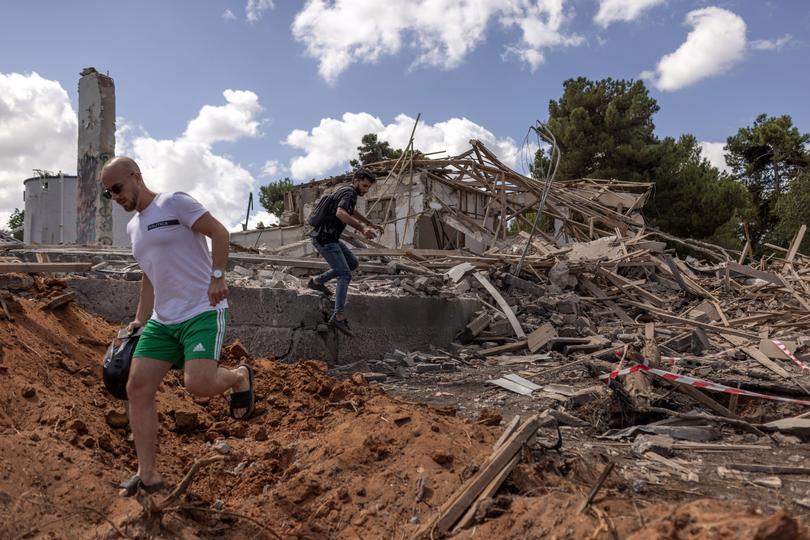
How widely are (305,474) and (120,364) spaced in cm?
118

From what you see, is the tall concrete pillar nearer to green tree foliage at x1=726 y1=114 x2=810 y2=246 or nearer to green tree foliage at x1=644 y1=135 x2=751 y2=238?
green tree foliage at x1=644 y1=135 x2=751 y2=238

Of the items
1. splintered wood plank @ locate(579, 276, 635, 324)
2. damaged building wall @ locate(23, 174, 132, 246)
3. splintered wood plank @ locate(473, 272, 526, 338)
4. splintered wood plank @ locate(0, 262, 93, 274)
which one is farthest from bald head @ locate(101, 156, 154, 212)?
damaged building wall @ locate(23, 174, 132, 246)

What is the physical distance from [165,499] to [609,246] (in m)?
→ 11.6

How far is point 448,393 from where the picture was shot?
6508mm

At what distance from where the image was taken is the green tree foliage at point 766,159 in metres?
30.1

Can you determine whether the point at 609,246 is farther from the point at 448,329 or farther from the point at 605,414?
the point at 605,414

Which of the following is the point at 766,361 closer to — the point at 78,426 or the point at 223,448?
the point at 223,448

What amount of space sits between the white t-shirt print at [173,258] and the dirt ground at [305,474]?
3.22ft

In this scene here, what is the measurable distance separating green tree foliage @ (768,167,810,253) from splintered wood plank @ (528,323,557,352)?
67.8 ft

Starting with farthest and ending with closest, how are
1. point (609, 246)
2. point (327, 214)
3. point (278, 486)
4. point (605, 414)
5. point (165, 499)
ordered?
point (609, 246)
point (327, 214)
point (605, 414)
point (278, 486)
point (165, 499)

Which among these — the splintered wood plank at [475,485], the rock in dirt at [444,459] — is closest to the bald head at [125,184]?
the rock in dirt at [444,459]

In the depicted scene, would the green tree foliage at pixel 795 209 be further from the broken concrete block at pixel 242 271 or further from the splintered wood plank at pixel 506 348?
the broken concrete block at pixel 242 271

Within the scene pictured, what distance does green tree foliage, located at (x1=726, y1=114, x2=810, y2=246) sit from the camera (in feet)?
98.9

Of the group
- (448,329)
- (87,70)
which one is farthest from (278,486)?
(87,70)
